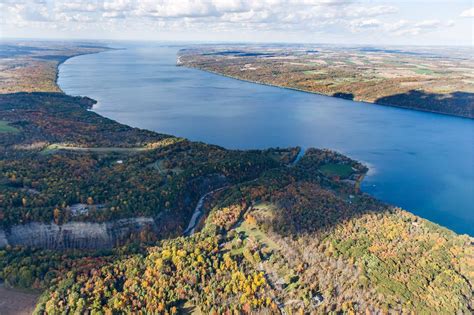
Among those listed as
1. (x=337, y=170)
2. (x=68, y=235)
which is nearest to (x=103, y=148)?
(x=68, y=235)

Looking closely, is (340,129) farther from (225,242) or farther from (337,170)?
(225,242)

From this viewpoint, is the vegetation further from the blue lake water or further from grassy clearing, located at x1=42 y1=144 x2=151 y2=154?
the blue lake water

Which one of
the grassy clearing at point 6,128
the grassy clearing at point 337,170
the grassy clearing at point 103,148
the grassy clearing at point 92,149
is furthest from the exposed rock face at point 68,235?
the grassy clearing at point 6,128

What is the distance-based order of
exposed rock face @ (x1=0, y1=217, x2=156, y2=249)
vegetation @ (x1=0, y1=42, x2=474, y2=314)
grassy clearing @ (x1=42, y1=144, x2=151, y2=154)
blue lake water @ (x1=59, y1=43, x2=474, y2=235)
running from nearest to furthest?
vegetation @ (x1=0, y1=42, x2=474, y2=314) < exposed rock face @ (x1=0, y1=217, x2=156, y2=249) < blue lake water @ (x1=59, y1=43, x2=474, y2=235) < grassy clearing @ (x1=42, y1=144, x2=151, y2=154)

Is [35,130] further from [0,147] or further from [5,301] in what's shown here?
[5,301]

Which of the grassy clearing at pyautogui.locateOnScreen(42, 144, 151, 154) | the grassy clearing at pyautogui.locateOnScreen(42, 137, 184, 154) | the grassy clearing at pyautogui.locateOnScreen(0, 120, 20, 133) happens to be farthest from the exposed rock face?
the grassy clearing at pyautogui.locateOnScreen(0, 120, 20, 133)
